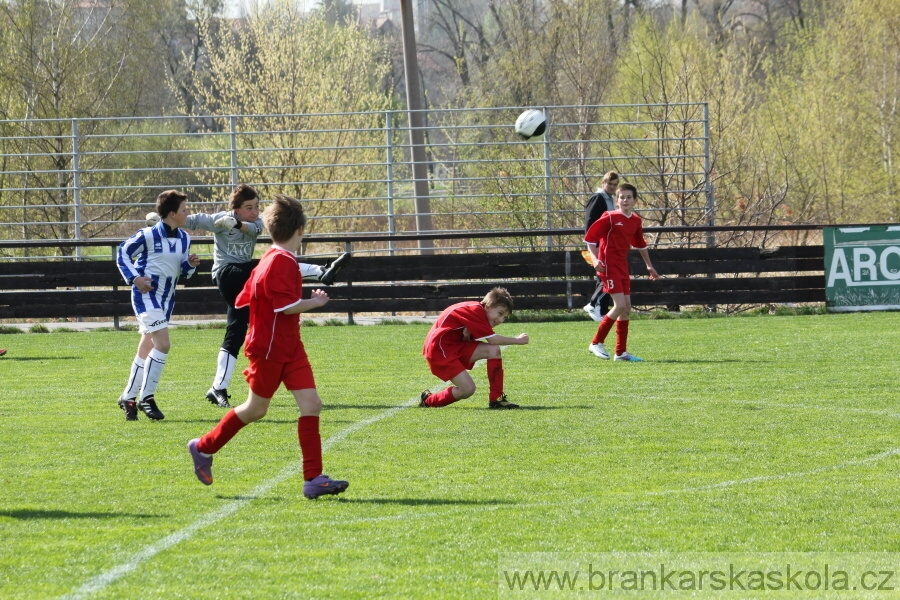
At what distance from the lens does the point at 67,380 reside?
1180 cm

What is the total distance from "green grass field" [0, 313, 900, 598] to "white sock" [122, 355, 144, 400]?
209 mm

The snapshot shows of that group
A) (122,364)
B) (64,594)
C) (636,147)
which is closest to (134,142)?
(636,147)

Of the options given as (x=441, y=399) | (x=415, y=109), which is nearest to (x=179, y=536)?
(x=441, y=399)

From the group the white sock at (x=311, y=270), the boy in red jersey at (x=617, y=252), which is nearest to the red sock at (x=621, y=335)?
the boy in red jersey at (x=617, y=252)

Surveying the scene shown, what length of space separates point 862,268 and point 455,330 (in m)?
11.5

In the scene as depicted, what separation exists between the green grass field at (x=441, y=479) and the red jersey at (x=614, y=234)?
4.11 feet

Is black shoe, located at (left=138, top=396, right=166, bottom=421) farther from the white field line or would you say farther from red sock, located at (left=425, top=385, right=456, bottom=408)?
the white field line

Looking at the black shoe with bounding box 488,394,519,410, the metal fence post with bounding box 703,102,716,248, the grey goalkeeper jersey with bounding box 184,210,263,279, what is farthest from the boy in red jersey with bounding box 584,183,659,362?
the metal fence post with bounding box 703,102,716,248

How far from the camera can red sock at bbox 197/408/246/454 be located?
20.4 feet

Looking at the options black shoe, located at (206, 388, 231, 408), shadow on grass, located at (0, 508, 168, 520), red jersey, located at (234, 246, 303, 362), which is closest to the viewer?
shadow on grass, located at (0, 508, 168, 520)

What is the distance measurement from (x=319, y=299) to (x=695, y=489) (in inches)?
90.3

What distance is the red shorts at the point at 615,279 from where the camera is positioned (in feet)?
41.0

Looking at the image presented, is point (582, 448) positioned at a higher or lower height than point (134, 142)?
lower

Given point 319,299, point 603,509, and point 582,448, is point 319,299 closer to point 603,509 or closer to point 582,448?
point 603,509
